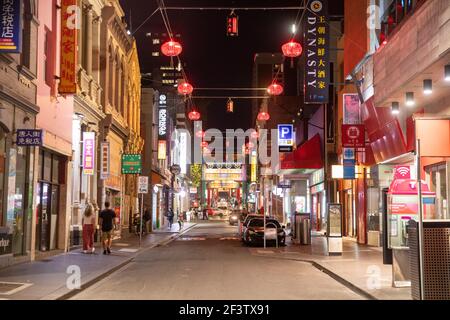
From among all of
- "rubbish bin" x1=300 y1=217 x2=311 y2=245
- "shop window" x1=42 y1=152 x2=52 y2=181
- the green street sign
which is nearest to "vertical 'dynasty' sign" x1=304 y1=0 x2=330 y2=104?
"rubbish bin" x1=300 y1=217 x2=311 y2=245

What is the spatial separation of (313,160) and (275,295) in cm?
2729

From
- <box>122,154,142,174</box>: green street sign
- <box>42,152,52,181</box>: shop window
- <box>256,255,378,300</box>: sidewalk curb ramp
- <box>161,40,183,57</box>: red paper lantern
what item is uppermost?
<box>161,40,183,57</box>: red paper lantern

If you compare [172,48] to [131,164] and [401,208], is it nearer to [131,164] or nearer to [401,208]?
[401,208]

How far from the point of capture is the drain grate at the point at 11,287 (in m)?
12.3

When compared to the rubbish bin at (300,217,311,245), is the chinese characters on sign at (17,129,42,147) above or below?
above

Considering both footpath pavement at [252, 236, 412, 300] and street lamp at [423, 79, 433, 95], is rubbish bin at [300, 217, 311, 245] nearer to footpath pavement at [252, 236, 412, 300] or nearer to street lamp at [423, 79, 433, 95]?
footpath pavement at [252, 236, 412, 300]

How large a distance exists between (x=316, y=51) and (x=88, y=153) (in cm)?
1156

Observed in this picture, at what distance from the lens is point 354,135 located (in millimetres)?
26750

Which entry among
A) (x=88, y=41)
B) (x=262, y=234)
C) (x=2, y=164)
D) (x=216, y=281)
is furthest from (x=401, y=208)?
(x=88, y=41)

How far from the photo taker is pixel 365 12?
26.9 m

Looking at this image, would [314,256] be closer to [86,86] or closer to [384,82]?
[384,82]

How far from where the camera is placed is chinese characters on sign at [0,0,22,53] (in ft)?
50.7

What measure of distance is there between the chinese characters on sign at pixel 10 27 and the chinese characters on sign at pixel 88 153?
10.1 meters

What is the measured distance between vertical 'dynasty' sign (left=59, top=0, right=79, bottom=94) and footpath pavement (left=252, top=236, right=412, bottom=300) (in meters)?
9.93
